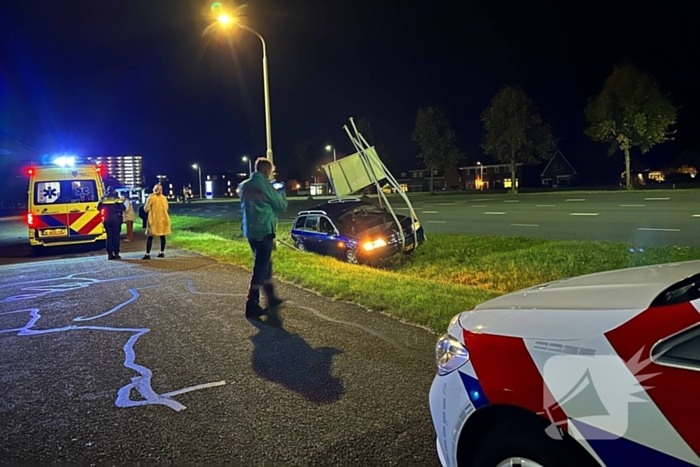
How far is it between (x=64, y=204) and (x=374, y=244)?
364 inches

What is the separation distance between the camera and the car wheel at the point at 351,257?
13000 millimetres

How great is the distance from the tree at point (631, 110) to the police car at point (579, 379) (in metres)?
45.1

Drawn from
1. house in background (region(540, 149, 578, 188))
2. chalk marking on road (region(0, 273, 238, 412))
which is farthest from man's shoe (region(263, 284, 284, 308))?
house in background (region(540, 149, 578, 188))

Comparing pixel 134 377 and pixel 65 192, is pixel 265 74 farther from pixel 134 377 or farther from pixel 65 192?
pixel 134 377

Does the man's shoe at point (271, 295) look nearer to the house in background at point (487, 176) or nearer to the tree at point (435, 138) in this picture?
the tree at point (435, 138)

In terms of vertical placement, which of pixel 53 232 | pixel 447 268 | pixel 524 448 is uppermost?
pixel 53 232

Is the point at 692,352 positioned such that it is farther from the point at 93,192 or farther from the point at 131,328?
the point at 93,192

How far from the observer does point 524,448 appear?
224 cm

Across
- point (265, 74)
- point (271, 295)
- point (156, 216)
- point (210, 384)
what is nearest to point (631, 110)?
point (265, 74)

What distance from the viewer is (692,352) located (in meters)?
1.91

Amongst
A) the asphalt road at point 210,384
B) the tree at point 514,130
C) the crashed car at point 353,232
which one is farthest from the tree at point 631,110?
the asphalt road at point 210,384

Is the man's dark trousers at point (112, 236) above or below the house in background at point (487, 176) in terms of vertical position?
below

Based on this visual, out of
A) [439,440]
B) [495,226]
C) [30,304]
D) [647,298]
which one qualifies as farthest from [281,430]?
[495,226]

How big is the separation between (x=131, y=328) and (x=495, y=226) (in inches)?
586
